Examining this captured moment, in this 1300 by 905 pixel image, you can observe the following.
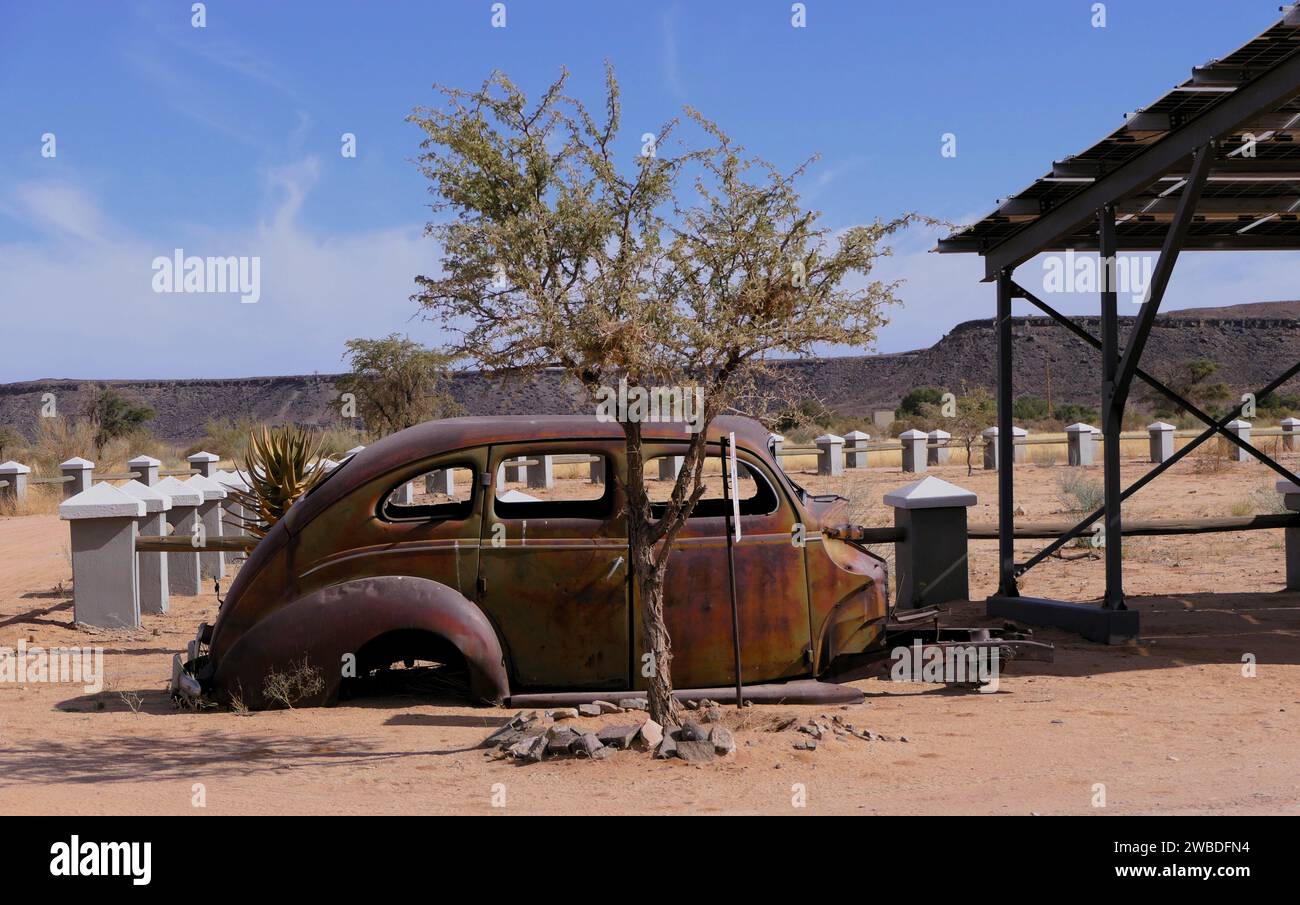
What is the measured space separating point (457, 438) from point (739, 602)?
212cm

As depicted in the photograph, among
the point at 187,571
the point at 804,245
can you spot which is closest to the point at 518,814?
the point at 804,245

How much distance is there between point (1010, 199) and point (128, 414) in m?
58.6

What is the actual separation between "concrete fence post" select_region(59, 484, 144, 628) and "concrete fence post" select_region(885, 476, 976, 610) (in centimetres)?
729

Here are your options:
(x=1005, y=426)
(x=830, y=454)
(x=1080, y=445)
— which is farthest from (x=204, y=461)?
(x=1080, y=445)

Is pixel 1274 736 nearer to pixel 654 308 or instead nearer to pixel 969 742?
pixel 969 742

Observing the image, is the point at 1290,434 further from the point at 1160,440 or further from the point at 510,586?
the point at 510,586

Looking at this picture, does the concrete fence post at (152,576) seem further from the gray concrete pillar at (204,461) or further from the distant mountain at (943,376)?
the distant mountain at (943,376)

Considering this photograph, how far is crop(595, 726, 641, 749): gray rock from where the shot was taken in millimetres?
7109

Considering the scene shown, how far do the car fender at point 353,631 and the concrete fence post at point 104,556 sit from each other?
455 centimetres

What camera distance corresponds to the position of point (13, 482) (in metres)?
26.9

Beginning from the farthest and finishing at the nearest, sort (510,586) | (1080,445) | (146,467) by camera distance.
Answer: (1080,445) < (146,467) < (510,586)

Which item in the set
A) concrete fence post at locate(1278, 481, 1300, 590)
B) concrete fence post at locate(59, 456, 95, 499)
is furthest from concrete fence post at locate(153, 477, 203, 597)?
concrete fence post at locate(59, 456, 95, 499)

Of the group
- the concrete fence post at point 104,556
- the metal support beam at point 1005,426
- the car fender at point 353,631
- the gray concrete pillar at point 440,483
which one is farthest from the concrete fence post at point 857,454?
the car fender at point 353,631

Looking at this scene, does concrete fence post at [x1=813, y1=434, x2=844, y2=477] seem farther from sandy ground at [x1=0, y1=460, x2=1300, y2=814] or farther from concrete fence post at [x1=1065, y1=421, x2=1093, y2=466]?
sandy ground at [x1=0, y1=460, x2=1300, y2=814]
